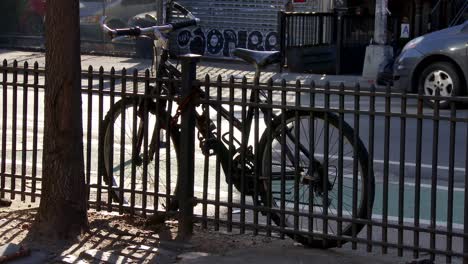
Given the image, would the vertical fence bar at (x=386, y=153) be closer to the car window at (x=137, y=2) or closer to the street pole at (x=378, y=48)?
the street pole at (x=378, y=48)

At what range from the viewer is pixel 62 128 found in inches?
250

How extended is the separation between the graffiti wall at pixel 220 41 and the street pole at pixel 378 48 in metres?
3.72

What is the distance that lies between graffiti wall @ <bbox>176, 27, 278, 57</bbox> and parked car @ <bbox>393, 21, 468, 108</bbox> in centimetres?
737

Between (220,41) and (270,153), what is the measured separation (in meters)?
16.9

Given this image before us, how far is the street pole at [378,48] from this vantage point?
19.0 metres

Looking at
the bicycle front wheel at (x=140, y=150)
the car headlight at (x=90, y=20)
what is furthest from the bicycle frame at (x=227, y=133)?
the car headlight at (x=90, y=20)

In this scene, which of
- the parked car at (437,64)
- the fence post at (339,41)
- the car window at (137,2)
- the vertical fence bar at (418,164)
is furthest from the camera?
the car window at (137,2)

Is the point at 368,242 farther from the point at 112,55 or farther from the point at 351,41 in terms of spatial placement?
the point at 112,55

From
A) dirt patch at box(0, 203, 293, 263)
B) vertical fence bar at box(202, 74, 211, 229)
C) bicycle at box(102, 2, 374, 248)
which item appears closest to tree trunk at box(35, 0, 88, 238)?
dirt patch at box(0, 203, 293, 263)

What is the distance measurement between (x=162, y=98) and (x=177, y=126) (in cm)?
25

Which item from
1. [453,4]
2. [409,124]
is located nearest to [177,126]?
[409,124]

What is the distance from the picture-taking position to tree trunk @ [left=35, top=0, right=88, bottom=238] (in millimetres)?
6297

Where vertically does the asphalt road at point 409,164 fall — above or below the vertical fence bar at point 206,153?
below

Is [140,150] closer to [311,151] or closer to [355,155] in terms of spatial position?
[311,151]
